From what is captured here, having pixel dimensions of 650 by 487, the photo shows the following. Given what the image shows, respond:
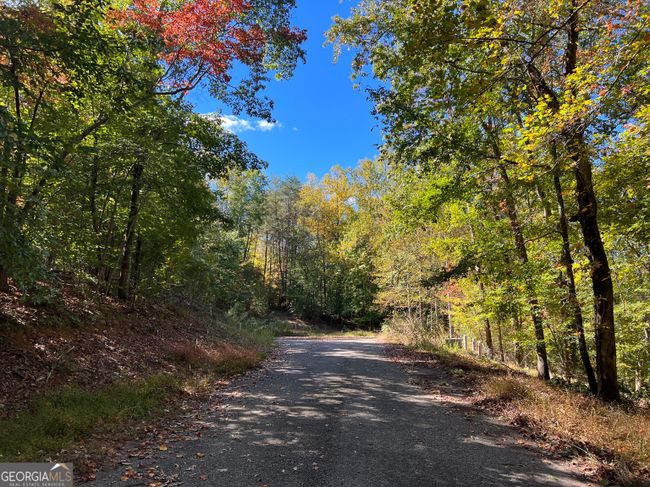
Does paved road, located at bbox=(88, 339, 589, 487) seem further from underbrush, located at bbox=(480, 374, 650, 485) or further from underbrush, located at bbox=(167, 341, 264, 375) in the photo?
underbrush, located at bbox=(167, 341, 264, 375)

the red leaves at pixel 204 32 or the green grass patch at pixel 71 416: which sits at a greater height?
the red leaves at pixel 204 32

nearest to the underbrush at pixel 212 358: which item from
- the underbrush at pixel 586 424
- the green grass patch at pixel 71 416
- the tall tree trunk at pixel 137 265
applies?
the green grass patch at pixel 71 416

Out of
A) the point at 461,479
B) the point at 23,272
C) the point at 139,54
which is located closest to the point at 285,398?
the point at 461,479

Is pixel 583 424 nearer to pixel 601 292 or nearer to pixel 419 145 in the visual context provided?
pixel 601 292

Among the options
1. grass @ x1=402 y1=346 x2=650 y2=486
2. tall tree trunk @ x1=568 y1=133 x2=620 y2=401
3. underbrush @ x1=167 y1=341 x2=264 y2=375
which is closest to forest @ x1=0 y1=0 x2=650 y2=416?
tall tree trunk @ x1=568 y1=133 x2=620 y2=401

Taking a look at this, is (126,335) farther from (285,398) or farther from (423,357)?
(423,357)

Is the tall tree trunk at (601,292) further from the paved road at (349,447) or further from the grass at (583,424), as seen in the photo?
the paved road at (349,447)

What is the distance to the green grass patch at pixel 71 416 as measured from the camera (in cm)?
441

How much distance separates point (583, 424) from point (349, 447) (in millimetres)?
3332

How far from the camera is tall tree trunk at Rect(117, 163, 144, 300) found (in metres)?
11.2

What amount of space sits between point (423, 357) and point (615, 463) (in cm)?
887

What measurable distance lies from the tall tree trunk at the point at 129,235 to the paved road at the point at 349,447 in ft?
21.9

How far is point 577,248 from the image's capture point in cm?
781

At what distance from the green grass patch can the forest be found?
6.15ft
